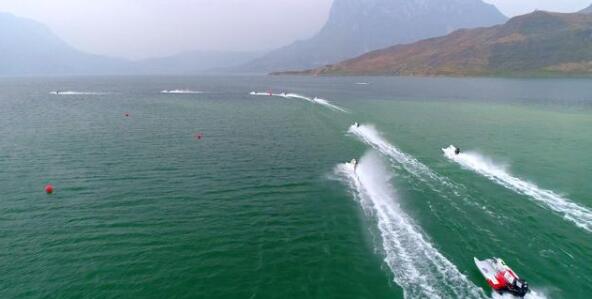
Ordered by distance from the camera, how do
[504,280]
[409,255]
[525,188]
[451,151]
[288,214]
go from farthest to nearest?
[451,151] → [525,188] → [288,214] → [409,255] → [504,280]

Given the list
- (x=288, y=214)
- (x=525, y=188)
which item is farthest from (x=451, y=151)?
(x=288, y=214)

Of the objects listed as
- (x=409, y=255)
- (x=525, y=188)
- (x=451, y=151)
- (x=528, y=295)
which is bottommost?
(x=528, y=295)

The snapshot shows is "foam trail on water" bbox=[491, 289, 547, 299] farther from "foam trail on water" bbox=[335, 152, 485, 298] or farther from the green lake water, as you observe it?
"foam trail on water" bbox=[335, 152, 485, 298]

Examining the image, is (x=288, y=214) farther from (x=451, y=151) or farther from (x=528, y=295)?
(x=451, y=151)

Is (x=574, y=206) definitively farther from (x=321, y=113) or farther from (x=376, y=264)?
(x=321, y=113)

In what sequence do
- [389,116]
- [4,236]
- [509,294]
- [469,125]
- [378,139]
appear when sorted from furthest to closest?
[389,116] → [469,125] → [378,139] → [4,236] → [509,294]

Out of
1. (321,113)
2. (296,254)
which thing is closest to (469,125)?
(321,113)

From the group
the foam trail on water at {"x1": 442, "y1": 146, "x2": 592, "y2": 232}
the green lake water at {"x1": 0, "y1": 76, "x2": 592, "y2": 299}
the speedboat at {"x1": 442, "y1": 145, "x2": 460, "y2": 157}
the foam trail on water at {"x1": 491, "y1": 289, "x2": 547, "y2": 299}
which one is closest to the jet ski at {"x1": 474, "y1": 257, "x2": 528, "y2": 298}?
the foam trail on water at {"x1": 491, "y1": 289, "x2": 547, "y2": 299}

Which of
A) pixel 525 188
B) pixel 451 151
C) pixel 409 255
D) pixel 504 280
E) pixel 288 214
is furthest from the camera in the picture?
pixel 451 151
